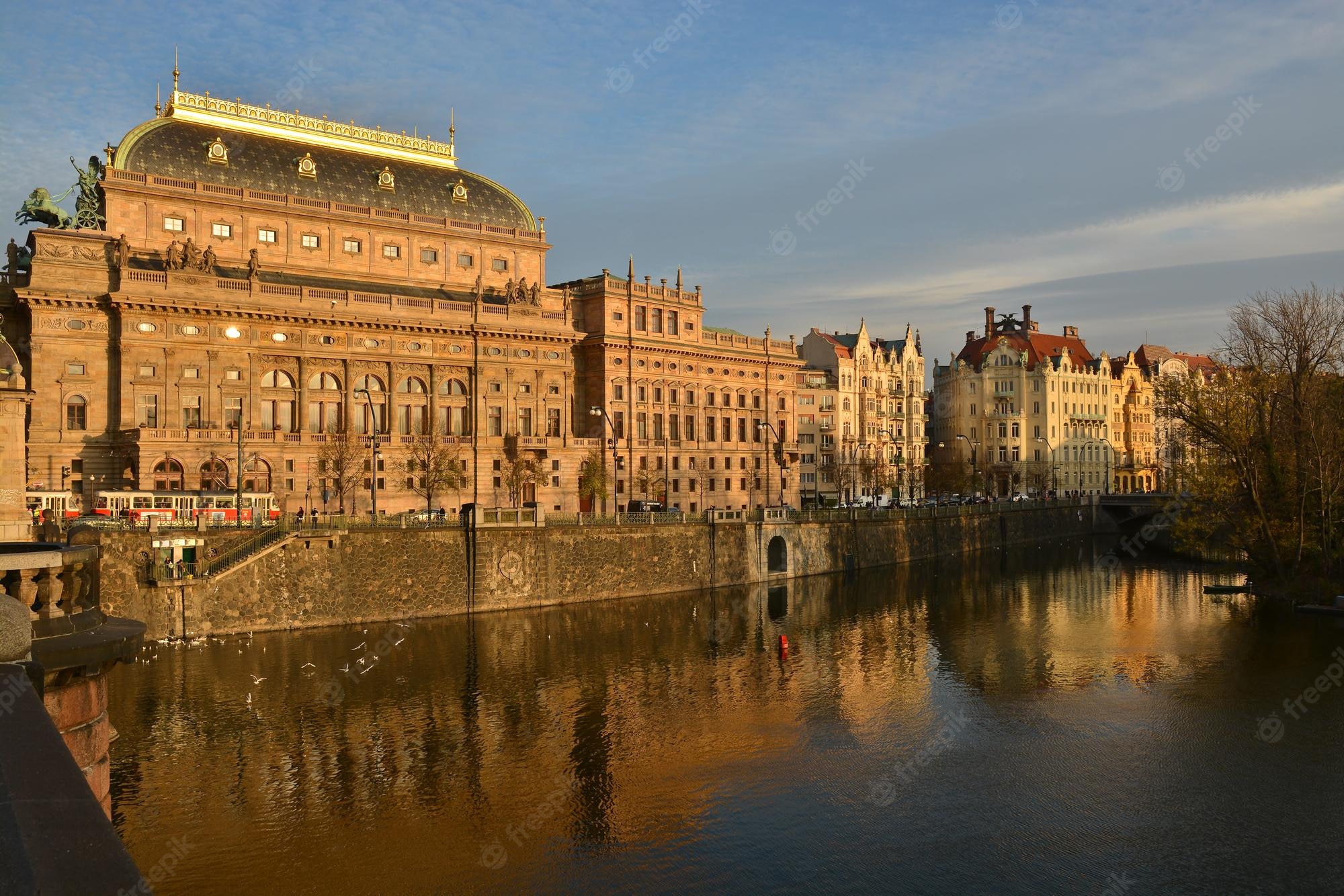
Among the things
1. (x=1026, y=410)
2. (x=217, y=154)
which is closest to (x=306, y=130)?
(x=217, y=154)

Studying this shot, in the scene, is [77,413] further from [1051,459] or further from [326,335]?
[1051,459]

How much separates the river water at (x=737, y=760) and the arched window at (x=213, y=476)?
2328cm

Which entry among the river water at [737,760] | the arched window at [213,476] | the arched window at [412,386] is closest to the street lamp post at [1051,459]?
the river water at [737,760]

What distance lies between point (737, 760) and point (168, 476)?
187 ft

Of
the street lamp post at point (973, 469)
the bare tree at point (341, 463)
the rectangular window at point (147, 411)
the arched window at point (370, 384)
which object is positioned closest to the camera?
the rectangular window at point (147, 411)

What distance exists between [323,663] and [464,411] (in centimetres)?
4540

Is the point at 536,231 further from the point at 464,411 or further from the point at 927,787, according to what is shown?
the point at 927,787

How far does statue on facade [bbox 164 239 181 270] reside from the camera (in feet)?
277

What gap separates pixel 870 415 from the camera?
522 ft

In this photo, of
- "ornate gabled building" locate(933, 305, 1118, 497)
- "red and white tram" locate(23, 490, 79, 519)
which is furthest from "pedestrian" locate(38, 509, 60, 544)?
"ornate gabled building" locate(933, 305, 1118, 497)

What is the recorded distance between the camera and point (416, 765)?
4072 cm

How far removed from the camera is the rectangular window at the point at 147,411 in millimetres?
82812

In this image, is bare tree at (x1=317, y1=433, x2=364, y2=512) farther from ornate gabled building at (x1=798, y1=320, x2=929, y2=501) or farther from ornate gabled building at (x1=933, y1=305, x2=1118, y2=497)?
ornate gabled building at (x1=933, y1=305, x2=1118, y2=497)

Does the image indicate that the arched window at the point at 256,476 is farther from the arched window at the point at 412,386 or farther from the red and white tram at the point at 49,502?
the arched window at the point at 412,386
